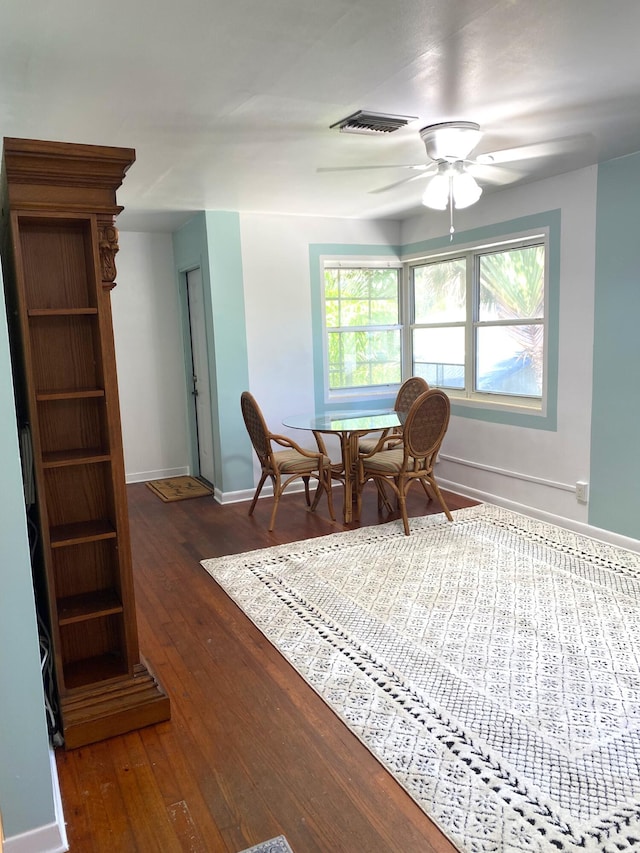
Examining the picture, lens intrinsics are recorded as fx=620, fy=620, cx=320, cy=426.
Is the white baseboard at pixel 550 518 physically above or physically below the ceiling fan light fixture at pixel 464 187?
below

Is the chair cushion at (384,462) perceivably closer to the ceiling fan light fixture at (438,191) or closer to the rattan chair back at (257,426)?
the rattan chair back at (257,426)

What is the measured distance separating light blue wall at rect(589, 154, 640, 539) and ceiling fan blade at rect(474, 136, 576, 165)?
48cm

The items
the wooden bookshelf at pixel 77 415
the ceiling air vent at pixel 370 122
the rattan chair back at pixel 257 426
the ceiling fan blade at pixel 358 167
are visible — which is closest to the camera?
the wooden bookshelf at pixel 77 415

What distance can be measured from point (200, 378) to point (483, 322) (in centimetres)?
253

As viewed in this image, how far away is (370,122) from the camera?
9.30 feet

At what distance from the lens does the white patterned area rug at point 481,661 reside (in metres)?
1.86

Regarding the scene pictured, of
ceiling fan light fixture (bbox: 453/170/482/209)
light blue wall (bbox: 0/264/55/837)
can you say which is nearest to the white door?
ceiling fan light fixture (bbox: 453/170/482/209)

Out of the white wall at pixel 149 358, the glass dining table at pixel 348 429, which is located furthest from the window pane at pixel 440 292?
the white wall at pixel 149 358

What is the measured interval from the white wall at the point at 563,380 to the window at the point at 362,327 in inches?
41.7

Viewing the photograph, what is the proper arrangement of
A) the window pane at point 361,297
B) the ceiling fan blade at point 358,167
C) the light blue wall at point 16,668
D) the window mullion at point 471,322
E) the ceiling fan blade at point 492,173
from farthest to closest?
the window pane at point 361,297
the window mullion at point 471,322
the ceiling fan blade at point 492,173
the ceiling fan blade at point 358,167
the light blue wall at point 16,668

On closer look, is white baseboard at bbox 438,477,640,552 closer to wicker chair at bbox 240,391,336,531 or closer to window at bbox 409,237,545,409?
window at bbox 409,237,545,409

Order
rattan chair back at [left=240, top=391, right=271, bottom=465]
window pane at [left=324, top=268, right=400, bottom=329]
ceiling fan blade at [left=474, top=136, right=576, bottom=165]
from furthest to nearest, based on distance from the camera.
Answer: window pane at [left=324, top=268, right=400, bottom=329], rattan chair back at [left=240, top=391, right=271, bottom=465], ceiling fan blade at [left=474, top=136, right=576, bottom=165]

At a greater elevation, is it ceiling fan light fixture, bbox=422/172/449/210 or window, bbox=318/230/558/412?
ceiling fan light fixture, bbox=422/172/449/210

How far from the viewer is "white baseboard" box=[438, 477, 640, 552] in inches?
152
